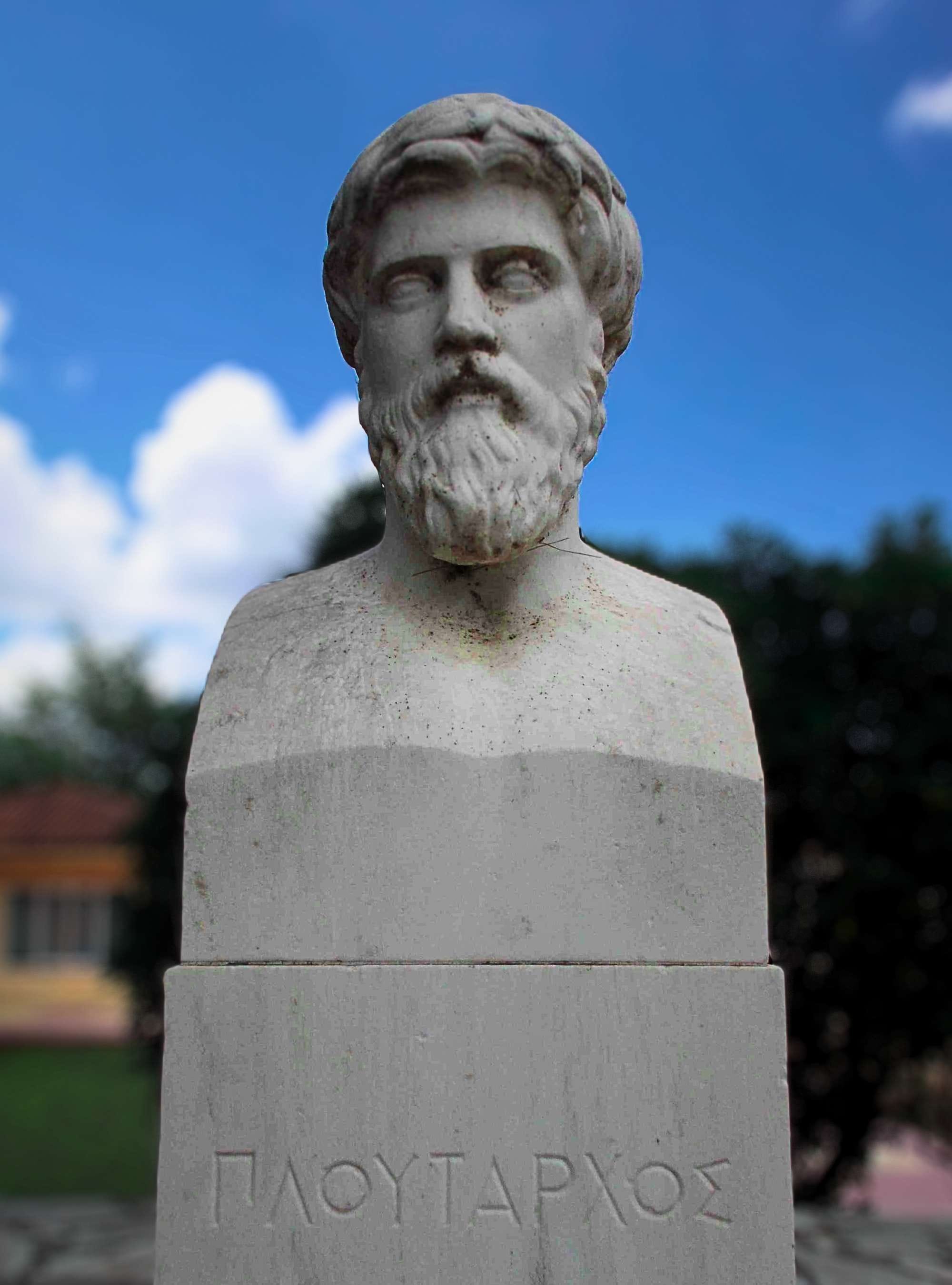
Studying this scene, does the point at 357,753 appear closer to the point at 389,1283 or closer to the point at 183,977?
the point at 183,977

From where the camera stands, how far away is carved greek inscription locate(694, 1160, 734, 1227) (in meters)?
2.11

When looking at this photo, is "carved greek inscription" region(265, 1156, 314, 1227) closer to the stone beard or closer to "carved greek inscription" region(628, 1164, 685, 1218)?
"carved greek inscription" region(628, 1164, 685, 1218)

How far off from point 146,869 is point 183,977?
5.03 m

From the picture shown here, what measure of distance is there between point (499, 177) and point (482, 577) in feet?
2.67

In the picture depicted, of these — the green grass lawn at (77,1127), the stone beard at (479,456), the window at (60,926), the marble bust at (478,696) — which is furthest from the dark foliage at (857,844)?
the window at (60,926)

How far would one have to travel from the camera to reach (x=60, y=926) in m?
18.1

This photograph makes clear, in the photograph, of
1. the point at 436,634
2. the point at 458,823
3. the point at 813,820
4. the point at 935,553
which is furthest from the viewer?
the point at 935,553

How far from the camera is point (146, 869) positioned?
22.9 ft

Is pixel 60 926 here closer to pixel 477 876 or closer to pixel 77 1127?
pixel 77 1127

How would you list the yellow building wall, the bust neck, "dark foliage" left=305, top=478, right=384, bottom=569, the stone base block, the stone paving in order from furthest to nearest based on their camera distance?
the yellow building wall → "dark foliage" left=305, top=478, right=384, bottom=569 → the stone paving → the bust neck → the stone base block

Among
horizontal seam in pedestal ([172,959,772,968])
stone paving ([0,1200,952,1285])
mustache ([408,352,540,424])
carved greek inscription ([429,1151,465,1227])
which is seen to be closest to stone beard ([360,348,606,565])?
mustache ([408,352,540,424])

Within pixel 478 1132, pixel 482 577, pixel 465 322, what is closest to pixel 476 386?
pixel 465 322

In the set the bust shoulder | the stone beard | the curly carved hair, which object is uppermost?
the curly carved hair

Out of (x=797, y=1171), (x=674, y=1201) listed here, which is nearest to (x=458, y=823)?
(x=674, y=1201)
